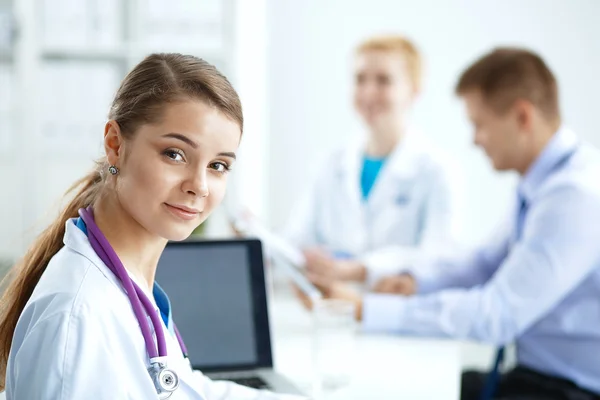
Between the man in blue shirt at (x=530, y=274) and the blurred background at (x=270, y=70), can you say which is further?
the blurred background at (x=270, y=70)

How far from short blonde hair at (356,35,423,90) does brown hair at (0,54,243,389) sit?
2.22 m

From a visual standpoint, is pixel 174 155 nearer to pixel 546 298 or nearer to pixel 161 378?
pixel 161 378

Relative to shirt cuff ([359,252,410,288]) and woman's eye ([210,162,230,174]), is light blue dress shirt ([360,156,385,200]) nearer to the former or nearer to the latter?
shirt cuff ([359,252,410,288])

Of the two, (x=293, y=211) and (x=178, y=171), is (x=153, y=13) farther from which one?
(x=178, y=171)

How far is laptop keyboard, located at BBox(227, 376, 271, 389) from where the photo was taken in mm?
1400

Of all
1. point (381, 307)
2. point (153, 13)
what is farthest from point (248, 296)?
point (153, 13)

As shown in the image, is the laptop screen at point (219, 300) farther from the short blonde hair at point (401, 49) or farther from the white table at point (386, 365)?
the short blonde hair at point (401, 49)

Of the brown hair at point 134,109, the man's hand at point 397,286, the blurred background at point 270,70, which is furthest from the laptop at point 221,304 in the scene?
the blurred background at point 270,70

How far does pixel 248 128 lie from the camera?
338cm

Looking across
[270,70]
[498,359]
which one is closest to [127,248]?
[498,359]

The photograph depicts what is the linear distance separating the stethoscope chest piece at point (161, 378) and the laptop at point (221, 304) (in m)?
0.57

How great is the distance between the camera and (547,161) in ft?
7.05

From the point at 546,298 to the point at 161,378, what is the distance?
4.31 ft

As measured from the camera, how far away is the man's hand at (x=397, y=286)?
91.5 inches
